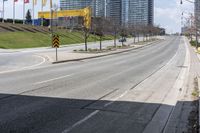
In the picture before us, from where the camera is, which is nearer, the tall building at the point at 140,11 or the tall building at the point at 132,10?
the tall building at the point at 132,10

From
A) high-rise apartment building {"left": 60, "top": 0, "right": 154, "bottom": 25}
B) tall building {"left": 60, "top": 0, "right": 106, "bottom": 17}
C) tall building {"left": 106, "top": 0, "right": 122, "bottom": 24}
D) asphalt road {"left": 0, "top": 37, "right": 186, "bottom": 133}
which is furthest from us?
tall building {"left": 106, "top": 0, "right": 122, "bottom": 24}

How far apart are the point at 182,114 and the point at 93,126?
312cm

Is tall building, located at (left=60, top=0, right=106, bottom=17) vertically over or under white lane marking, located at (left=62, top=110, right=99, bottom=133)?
over

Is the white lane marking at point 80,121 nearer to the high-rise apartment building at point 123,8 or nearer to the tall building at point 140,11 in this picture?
the high-rise apartment building at point 123,8

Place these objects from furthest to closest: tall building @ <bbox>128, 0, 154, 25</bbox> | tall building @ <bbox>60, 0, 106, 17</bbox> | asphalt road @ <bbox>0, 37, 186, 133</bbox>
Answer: tall building @ <bbox>128, 0, 154, 25</bbox>, tall building @ <bbox>60, 0, 106, 17</bbox>, asphalt road @ <bbox>0, 37, 186, 133</bbox>

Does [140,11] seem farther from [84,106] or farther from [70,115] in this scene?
Result: [70,115]

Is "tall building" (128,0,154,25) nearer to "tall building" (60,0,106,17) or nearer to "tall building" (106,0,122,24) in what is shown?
"tall building" (106,0,122,24)

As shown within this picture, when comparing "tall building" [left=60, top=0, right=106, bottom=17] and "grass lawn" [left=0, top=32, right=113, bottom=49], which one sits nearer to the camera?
"grass lawn" [left=0, top=32, right=113, bottom=49]

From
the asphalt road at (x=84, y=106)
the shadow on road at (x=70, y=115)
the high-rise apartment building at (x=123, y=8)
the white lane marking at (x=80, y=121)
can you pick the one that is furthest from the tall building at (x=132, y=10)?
the white lane marking at (x=80, y=121)

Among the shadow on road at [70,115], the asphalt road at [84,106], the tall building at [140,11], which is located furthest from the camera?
the tall building at [140,11]

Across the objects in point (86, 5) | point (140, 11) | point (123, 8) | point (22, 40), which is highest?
point (140, 11)

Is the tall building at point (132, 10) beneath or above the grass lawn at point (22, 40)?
above

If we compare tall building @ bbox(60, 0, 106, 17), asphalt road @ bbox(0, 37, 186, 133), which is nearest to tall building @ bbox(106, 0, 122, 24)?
tall building @ bbox(60, 0, 106, 17)

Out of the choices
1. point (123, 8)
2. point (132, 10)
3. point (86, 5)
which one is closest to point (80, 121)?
point (86, 5)
